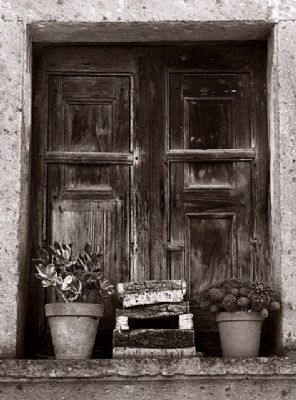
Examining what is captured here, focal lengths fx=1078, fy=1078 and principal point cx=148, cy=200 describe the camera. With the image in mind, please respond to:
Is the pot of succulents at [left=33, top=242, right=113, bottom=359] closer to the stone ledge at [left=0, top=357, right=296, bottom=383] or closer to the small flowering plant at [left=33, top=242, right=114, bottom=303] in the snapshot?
the small flowering plant at [left=33, top=242, right=114, bottom=303]

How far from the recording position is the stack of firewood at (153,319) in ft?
18.9

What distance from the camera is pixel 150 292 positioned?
586cm

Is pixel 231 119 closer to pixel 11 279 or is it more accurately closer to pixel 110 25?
pixel 110 25

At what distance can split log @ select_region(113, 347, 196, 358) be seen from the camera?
226 inches

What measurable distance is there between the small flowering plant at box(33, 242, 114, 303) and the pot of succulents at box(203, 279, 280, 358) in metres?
0.62

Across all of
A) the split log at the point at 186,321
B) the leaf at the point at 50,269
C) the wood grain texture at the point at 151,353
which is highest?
the leaf at the point at 50,269

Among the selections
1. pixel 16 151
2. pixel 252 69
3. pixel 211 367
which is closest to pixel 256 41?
pixel 252 69

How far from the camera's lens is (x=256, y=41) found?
6469 mm

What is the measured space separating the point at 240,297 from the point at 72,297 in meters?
0.91

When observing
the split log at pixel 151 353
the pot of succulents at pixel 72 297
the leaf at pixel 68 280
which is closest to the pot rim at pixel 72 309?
the pot of succulents at pixel 72 297

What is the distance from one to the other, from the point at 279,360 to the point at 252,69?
183cm

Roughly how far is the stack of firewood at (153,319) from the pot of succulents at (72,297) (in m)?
0.14

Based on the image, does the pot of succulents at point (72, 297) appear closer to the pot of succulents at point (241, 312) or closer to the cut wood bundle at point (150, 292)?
the cut wood bundle at point (150, 292)

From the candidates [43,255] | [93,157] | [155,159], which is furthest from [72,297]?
[155,159]
